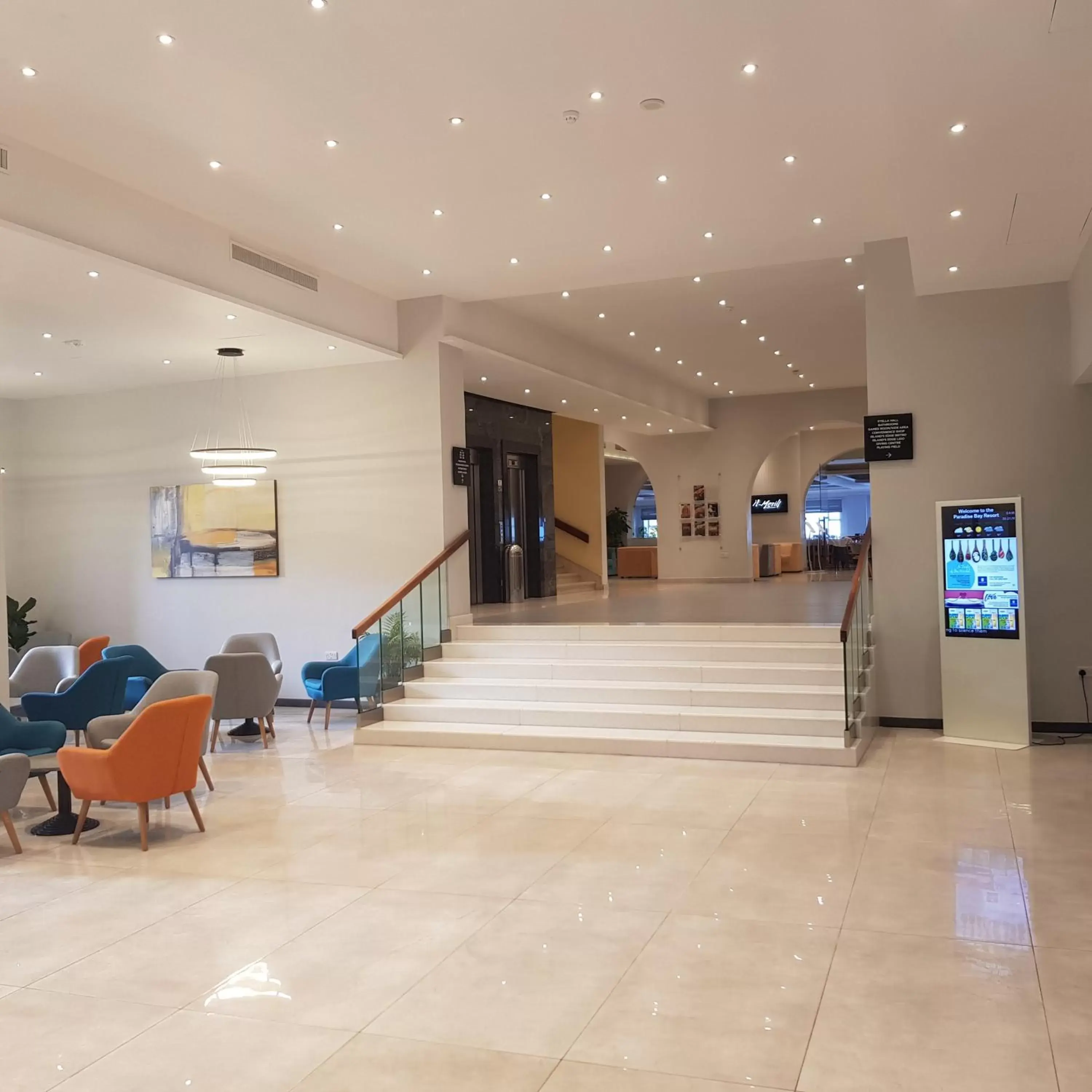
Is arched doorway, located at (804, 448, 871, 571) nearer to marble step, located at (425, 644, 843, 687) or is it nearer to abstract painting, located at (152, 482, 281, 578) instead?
abstract painting, located at (152, 482, 281, 578)

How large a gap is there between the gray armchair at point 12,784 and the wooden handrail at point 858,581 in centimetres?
546

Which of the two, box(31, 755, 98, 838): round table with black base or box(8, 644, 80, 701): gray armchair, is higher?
box(8, 644, 80, 701): gray armchair

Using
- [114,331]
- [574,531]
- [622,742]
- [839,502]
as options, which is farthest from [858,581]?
[839,502]

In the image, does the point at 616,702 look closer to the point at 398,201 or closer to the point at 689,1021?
the point at 398,201

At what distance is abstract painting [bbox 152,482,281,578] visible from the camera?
11438mm

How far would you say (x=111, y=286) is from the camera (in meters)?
7.65

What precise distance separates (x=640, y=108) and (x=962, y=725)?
17.7 ft

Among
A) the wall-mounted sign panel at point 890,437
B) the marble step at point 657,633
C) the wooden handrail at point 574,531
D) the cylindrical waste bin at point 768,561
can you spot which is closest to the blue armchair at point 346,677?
the marble step at point 657,633

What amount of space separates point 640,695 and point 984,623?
2.82 meters

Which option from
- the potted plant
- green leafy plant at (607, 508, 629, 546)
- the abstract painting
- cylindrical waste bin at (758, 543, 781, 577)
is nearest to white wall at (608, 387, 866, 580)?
cylindrical waste bin at (758, 543, 781, 577)

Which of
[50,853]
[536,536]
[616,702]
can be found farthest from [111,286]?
[536,536]

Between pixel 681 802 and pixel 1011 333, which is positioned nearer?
pixel 681 802

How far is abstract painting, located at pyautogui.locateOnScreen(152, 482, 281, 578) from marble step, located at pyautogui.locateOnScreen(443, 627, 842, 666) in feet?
8.83

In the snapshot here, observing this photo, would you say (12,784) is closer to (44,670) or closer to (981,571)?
(44,670)
